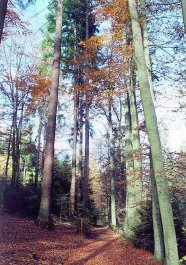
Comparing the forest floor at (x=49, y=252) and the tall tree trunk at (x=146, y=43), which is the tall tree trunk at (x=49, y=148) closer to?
the forest floor at (x=49, y=252)

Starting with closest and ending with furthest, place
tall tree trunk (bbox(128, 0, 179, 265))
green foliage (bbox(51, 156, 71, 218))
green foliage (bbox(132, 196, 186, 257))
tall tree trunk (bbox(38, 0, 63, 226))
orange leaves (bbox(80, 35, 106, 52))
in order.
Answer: tall tree trunk (bbox(128, 0, 179, 265)) < green foliage (bbox(132, 196, 186, 257)) < tall tree trunk (bbox(38, 0, 63, 226)) < orange leaves (bbox(80, 35, 106, 52)) < green foliage (bbox(51, 156, 71, 218))

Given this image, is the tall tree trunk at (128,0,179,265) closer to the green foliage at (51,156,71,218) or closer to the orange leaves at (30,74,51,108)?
the green foliage at (51,156,71,218)

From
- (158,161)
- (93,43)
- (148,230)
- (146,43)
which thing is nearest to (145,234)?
(148,230)

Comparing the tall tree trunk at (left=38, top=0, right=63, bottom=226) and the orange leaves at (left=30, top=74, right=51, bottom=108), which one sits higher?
the orange leaves at (left=30, top=74, right=51, bottom=108)

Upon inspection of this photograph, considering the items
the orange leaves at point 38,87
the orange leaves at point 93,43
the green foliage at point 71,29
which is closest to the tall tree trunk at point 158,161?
the orange leaves at point 93,43

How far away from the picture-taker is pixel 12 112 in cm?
1958

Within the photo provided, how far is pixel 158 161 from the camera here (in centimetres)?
609

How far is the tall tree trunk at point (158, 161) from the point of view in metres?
5.64

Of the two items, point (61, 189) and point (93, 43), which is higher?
point (93, 43)

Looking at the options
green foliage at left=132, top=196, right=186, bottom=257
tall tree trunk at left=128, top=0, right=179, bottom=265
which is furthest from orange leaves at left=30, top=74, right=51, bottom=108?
tall tree trunk at left=128, top=0, right=179, bottom=265

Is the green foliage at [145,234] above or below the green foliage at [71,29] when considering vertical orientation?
below

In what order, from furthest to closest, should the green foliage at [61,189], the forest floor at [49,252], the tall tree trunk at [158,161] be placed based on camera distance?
the green foliage at [61,189], the forest floor at [49,252], the tall tree trunk at [158,161]

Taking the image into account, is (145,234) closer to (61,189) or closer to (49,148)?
(49,148)

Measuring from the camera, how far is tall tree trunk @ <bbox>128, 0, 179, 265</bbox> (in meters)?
5.64
